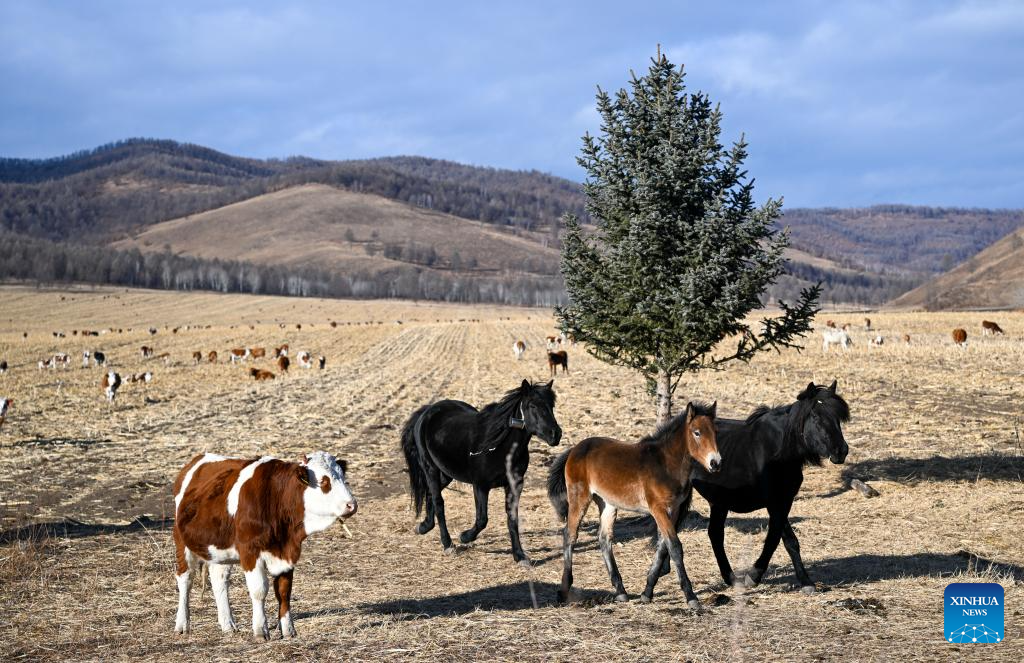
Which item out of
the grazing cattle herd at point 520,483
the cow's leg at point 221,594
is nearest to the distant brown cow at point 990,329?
the grazing cattle herd at point 520,483

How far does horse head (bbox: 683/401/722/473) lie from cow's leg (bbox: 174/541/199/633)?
17.9 ft

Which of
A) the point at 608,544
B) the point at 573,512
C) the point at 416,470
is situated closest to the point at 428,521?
the point at 416,470

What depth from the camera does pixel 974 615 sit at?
23.4 ft

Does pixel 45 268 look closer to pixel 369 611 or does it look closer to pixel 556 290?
pixel 556 290

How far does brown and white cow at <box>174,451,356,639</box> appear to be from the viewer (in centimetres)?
732

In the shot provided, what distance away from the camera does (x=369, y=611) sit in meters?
8.59

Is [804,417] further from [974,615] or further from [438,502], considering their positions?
[438,502]

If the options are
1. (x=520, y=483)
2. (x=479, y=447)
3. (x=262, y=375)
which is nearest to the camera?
(x=520, y=483)

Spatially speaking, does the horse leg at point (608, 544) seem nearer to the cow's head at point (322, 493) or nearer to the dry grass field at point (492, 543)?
the dry grass field at point (492, 543)

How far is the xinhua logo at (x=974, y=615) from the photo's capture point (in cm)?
689

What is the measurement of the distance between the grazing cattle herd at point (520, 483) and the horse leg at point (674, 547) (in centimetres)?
2

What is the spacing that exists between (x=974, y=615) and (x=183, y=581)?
7471 mm

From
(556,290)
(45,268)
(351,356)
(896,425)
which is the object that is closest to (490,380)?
(896,425)

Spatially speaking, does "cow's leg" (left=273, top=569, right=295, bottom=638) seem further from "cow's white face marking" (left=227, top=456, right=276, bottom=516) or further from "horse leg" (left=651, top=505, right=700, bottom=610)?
"horse leg" (left=651, top=505, right=700, bottom=610)
